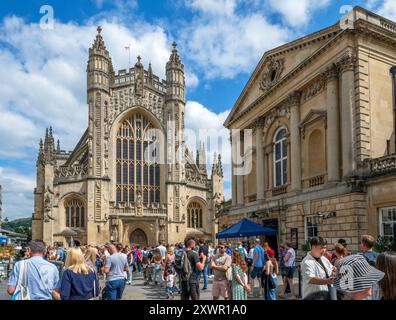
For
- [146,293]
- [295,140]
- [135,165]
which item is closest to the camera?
[146,293]

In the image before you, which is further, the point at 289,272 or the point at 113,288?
the point at 289,272

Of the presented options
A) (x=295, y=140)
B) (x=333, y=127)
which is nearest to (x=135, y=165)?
(x=295, y=140)

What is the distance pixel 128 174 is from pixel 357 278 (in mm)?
40021

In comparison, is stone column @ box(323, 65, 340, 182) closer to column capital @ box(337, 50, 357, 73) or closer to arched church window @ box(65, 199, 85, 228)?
column capital @ box(337, 50, 357, 73)

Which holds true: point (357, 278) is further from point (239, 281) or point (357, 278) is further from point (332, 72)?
point (332, 72)

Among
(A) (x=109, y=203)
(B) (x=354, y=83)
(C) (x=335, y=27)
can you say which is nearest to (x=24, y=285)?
(B) (x=354, y=83)

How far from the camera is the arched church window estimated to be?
4034cm

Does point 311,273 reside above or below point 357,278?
below

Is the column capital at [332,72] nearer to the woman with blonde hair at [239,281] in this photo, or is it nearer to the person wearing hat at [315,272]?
the woman with blonde hair at [239,281]

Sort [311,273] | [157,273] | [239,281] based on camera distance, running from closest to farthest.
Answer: [311,273] < [239,281] < [157,273]

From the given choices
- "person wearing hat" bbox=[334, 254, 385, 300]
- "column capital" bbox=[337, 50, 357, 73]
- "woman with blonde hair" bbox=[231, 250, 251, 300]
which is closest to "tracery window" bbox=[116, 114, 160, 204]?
"column capital" bbox=[337, 50, 357, 73]

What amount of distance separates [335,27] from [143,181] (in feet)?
97.1

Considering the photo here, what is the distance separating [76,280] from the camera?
5348 mm
